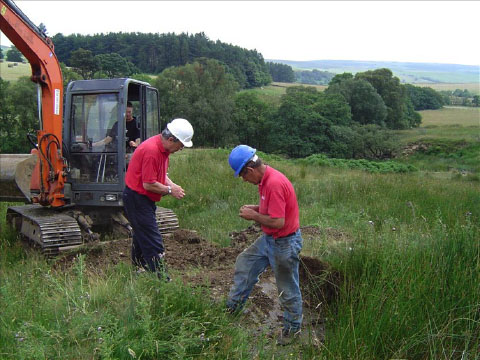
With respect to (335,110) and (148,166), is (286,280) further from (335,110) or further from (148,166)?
(335,110)

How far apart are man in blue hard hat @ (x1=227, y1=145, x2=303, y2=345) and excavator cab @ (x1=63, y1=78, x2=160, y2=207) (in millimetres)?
4308

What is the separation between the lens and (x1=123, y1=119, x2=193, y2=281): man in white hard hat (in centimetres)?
546

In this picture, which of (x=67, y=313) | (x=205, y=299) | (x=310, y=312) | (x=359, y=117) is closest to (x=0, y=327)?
(x=67, y=313)

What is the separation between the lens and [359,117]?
51.7 meters

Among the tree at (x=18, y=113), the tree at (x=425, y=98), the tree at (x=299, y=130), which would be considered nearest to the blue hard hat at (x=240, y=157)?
the tree at (x=18, y=113)

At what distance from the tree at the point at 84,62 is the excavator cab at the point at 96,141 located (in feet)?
9.48

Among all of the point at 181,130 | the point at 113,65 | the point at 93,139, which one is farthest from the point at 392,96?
the point at 181,130

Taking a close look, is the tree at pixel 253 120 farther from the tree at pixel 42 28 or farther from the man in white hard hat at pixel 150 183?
the man in white hard hat at pixel 150 183

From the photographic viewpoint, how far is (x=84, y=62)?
37.4 feet

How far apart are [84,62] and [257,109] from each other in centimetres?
4528

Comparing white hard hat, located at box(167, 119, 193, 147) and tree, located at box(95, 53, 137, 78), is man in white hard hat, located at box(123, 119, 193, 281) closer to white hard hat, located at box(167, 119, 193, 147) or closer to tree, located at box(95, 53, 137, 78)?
white hard hat, located at box(167, 119, 193, 147)

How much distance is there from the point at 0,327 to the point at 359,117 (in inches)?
1995

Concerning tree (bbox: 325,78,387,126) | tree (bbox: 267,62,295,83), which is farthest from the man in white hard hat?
tree (bbox: 267,62,295,83)

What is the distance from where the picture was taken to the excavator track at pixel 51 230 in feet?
24.4
